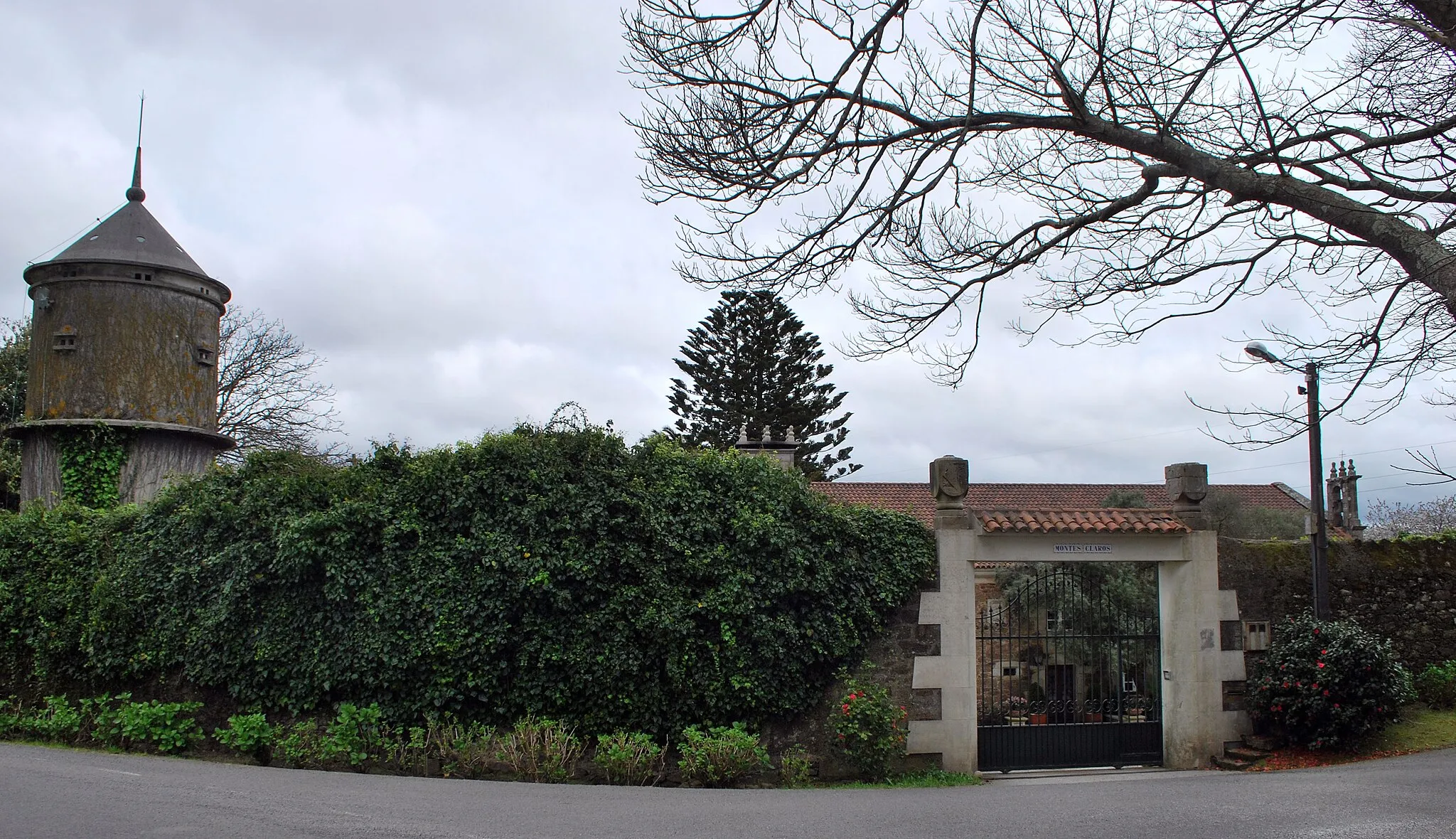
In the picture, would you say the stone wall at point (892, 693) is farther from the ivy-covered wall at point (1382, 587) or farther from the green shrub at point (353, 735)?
the ivy-covered wall at point (1382, 587)

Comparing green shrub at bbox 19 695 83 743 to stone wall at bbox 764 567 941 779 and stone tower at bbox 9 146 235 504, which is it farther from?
stone wall at bbox 764 567 941 779

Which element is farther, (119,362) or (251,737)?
(119,362)

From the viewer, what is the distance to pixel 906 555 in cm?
1178

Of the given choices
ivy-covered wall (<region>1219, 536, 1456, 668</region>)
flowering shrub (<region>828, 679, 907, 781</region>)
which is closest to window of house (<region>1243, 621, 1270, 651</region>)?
ivy-covered wall (<region>1219, 536, 1456, 668</region>)

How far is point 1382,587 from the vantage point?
13.8 metres

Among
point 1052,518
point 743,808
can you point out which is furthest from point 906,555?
point 743,808

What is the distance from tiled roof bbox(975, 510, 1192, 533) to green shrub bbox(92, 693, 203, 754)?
9.14m

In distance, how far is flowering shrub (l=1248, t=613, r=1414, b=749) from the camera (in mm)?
11938

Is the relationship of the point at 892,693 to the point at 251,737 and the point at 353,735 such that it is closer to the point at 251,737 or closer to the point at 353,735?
the point at 353,735

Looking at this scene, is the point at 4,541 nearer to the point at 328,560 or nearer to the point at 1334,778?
the point at 328,560

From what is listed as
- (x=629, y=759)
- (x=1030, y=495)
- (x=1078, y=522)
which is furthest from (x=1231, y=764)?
(x=1030, y=495)

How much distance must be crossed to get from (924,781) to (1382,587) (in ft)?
24.2

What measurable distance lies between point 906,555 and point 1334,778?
4.74 meters

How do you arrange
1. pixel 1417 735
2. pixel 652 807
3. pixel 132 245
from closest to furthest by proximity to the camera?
1. pixel 652 807
2. pixel 1417 735
3. pixel 132 245
